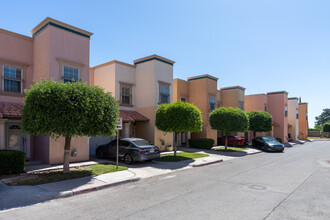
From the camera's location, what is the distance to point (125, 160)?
531 inches

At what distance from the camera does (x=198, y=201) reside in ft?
22.3

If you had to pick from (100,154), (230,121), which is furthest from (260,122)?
(100,154)

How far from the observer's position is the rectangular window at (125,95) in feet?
63.0

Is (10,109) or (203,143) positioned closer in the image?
(10,109)

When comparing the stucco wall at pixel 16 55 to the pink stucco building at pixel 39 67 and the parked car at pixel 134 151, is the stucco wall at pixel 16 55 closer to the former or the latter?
the pink stucco building at pixel 39 67

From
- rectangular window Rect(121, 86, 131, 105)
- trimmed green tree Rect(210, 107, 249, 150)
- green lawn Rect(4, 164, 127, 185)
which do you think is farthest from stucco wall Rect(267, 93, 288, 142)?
green lawn Rect(4, 164, 127, 185)

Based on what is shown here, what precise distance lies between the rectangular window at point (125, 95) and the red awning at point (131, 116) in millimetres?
Answer: 999

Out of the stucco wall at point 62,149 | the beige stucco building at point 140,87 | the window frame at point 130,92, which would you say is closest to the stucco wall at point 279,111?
the beige stucco building at point 140,87

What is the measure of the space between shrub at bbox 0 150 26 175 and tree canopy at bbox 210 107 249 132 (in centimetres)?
1636

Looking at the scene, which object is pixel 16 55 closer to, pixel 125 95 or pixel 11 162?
pixel 11 162

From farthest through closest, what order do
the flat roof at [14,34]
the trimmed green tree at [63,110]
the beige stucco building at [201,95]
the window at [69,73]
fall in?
the beige stucco building at [201,95] < the window at [69,73] < the flat roof at [14,34] < the trimmed green tree at [63,110]

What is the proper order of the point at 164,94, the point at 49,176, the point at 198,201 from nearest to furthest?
the point at 198,201 → the point at 49,176 → the point at 164,94

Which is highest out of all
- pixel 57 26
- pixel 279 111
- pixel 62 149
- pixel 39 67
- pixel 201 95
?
pixel 57 26

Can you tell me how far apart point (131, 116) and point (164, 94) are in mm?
3843
